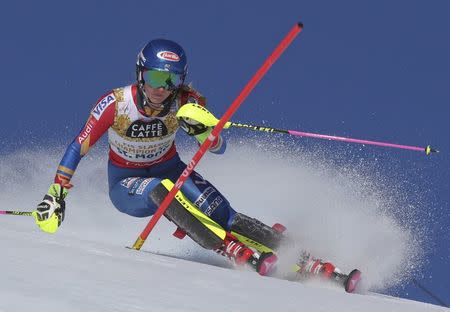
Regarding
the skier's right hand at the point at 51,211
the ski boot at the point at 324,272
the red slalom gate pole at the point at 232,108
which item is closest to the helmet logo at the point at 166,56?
the red slalom gate pole at the point at 232,108

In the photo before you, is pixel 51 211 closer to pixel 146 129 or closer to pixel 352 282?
pixel 146 129

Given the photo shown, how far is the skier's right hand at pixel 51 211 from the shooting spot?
5.29m

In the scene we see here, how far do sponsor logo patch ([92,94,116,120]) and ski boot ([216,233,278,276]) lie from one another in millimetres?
1150

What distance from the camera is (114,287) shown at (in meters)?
2.62

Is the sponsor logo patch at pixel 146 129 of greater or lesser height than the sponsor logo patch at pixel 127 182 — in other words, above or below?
above

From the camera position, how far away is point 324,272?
525 centimetres

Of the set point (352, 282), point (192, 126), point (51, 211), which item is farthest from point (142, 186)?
point (352, 282)

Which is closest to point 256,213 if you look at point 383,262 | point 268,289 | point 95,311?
point 383,262

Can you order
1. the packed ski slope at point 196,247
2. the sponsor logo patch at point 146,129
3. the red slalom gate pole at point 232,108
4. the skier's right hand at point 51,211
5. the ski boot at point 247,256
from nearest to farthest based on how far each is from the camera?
1. the packed ski slope at point 196,247
2. the red slalom gate pole at point 232,108
3. the ski boot at point 247,256
4. the skier's right hand at point 51,211
5. the sponsor logo patch at point 146,129

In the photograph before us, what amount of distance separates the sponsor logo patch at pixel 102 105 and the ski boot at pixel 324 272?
1.59m

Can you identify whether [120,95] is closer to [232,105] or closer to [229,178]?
[232,105]

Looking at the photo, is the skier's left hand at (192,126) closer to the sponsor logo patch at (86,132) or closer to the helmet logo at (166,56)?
the helmet logo at (166,56)

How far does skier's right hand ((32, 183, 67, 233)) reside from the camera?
17.3 feet

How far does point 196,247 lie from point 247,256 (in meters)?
1.38
